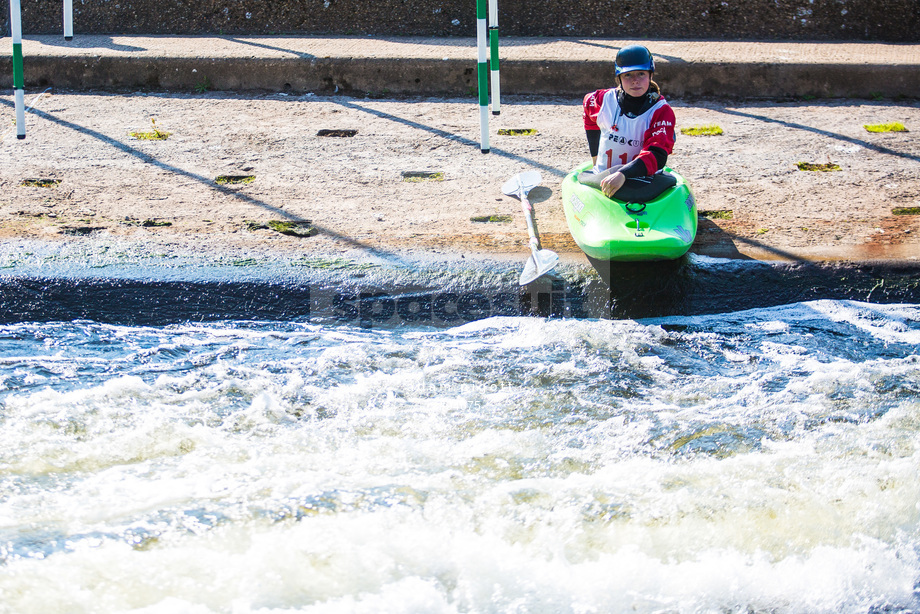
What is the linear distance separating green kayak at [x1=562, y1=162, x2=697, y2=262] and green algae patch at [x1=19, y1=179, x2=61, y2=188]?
297 centimetres

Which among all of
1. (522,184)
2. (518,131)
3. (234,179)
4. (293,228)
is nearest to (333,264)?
(293,228)

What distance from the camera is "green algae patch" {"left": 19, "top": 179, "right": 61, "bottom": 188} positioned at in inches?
192

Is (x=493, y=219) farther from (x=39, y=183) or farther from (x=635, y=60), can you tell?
(x=39, y=183)

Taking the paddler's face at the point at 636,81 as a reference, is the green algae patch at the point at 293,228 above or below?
below

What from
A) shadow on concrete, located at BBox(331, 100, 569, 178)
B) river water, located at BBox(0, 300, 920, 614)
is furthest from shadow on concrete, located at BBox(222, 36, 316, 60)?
river water, located at BBox(0, 300, 920, 614)

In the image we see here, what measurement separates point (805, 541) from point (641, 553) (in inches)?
21.0

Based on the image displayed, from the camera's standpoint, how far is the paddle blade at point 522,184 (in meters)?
4.64

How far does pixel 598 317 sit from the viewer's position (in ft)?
13.1

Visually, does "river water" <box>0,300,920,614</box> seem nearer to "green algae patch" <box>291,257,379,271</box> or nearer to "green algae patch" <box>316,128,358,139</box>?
"green algae patch" <box>291,257,379,271</box>

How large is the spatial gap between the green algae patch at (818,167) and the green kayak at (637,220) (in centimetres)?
147

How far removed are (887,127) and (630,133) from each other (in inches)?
104

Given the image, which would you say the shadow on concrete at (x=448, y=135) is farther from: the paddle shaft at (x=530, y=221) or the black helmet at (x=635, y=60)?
the black helmet at (x=635, y=60)

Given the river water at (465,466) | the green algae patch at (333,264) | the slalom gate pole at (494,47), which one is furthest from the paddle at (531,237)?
the slalom gate pole at (494,47)

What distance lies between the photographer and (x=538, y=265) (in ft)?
12.8
